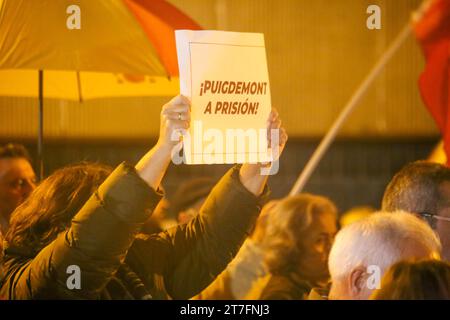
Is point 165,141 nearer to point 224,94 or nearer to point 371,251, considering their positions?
point 224,94

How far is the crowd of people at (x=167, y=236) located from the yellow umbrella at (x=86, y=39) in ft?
1.45

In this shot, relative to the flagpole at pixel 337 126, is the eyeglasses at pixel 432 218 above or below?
below

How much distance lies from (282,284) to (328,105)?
18.6 feet

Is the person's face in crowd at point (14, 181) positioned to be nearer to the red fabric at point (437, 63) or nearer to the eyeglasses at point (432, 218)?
the eyeglasses at point (432, 218)

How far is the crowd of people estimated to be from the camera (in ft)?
10.1

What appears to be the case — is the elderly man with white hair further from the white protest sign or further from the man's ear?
the white protest sign

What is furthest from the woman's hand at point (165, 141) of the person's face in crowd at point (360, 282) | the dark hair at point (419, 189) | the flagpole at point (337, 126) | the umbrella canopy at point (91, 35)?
the flagpole at point (337, 126)

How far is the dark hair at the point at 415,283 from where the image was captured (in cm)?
258

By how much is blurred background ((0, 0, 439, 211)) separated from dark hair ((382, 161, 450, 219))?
1431 mm

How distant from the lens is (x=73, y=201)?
3355 millimetres

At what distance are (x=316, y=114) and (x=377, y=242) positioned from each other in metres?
6.43

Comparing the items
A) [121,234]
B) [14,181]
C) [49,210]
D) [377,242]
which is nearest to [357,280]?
[377,242]

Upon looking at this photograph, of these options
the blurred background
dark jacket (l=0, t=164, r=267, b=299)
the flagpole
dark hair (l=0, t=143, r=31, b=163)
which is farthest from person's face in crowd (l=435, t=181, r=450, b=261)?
dark hair (l=0, t=143, r=31, b=163)
